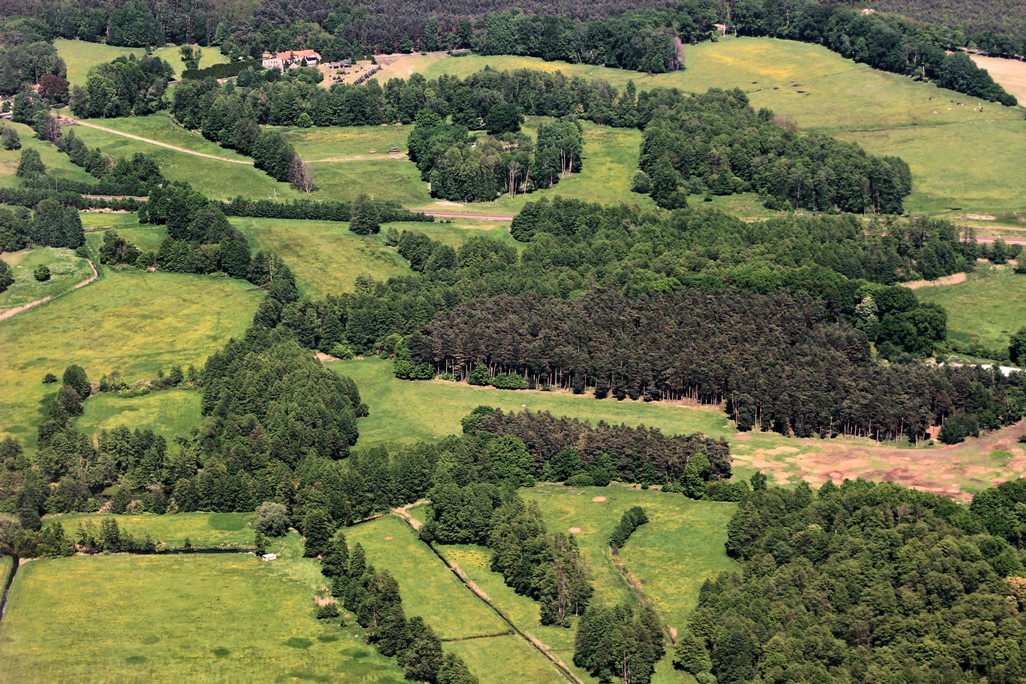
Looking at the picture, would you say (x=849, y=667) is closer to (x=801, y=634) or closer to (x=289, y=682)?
(x=801, y=634)

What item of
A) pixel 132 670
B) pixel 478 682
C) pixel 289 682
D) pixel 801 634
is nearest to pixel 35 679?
pixel 132 670

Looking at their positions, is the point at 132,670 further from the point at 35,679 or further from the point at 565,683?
the point at 565,683

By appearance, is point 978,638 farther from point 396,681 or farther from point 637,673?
point 396,681

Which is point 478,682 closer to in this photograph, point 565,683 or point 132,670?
point 565,683

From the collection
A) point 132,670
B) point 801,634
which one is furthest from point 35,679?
point 801,634

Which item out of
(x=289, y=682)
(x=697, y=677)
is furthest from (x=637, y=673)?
(x=289, y=682)

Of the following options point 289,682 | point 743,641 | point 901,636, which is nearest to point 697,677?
point 743,641
